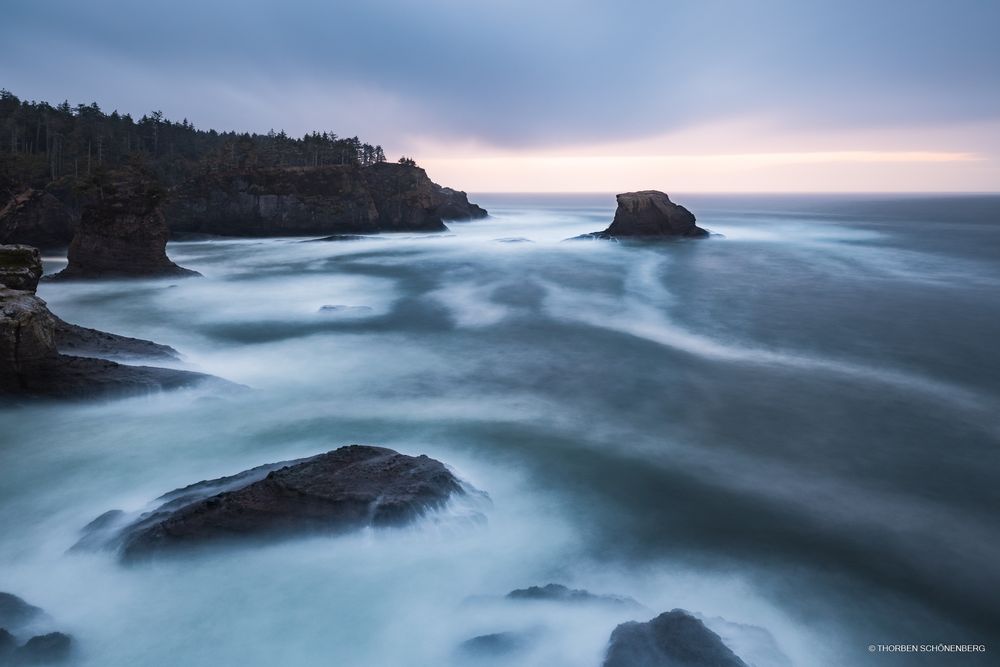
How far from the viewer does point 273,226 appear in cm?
5400

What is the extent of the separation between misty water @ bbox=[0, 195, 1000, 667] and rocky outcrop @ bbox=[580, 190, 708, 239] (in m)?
28.7

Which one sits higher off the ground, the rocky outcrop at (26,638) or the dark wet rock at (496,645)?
the rocky outcrop at (26,638)

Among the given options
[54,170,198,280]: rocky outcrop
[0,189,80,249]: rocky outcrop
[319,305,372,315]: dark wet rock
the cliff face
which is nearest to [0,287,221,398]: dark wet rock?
[319,305,372,315]: dark wet rock

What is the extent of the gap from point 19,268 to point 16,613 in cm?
993

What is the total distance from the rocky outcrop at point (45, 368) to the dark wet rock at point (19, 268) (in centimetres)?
4

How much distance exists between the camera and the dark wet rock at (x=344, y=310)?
74.9 ft

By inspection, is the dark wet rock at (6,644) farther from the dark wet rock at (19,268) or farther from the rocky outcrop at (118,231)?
the rocky outcrop at (118,231)

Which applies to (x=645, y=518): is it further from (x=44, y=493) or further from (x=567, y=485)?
(x=44, y=493)

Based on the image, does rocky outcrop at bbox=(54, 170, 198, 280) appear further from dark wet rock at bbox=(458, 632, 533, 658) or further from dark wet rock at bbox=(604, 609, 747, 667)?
dark wet rock at bbox=(604, 609, 747, 667)

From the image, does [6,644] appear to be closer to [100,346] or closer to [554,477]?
[554,477]

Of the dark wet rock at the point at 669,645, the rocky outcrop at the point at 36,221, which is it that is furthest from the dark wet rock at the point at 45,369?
the rocky outcrop at the point at 36,221

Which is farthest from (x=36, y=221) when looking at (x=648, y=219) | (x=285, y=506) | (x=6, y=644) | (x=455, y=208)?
(x=455, y=208)

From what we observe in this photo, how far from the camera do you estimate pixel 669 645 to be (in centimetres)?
559

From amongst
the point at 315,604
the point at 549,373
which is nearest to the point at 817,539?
the point at 315,604
